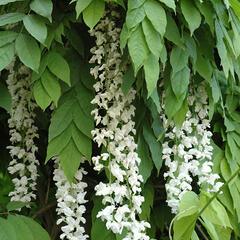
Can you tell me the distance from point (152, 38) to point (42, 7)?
27 cm

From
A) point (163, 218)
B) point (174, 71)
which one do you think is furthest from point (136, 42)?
point (163, 218)

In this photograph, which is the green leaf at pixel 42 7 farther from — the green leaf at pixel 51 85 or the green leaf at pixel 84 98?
the green leaf at pixel 84 98

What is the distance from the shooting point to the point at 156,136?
3.95 ft

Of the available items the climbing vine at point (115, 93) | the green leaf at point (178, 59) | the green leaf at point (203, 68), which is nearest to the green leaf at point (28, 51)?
the climbing vine at point (115, 93)

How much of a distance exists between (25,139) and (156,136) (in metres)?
0.42

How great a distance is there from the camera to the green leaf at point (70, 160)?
1.02 meters

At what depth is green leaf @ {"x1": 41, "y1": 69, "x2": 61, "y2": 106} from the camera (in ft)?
3.24

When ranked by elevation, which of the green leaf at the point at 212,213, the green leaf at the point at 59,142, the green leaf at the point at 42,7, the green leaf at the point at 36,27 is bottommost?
the green leaf at the point at 212,213

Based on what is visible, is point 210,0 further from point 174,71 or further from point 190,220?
point 190,220

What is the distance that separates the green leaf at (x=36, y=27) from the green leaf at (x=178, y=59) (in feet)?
1.12

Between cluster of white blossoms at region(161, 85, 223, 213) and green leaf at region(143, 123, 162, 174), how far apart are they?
0.03 metres

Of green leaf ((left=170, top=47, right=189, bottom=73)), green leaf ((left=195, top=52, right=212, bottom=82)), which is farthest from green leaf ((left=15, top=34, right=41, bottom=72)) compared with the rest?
green leaf ((left=195, top=52, right=212, bottom=82))

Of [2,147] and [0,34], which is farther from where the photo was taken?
[2,147]

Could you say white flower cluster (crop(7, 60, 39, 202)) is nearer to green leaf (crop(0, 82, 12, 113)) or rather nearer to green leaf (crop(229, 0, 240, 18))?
green leaf (crop(0, 82, 12, 113))
